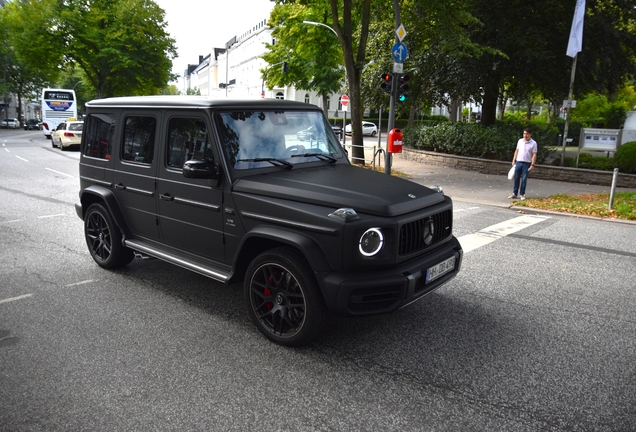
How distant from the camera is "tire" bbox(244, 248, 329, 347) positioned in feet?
12.4

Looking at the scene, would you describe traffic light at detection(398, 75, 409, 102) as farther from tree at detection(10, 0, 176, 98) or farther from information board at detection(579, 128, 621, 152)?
tree at detection(10, 0, 176, 98)

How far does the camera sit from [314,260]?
3688mm

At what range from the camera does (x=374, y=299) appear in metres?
3.72

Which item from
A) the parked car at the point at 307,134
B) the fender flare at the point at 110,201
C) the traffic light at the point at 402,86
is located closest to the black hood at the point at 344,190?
the parked car at the point at 307,134

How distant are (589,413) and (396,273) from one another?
1.50 m

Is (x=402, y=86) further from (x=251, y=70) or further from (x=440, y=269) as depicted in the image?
(x=251, y=70)

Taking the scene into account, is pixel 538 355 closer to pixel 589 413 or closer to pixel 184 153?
pixel 589 413

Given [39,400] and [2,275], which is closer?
[39,400]

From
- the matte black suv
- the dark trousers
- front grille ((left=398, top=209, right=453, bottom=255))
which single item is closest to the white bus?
the dark trousers

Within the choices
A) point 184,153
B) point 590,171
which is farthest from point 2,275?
point 590,171

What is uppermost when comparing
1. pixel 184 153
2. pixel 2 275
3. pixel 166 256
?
pixel 184 153

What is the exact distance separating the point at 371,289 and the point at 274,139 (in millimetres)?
1776

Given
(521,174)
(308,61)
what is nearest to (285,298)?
(521,174)

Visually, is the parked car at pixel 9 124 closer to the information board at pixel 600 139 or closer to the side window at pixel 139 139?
the information board at pixel 600 139
